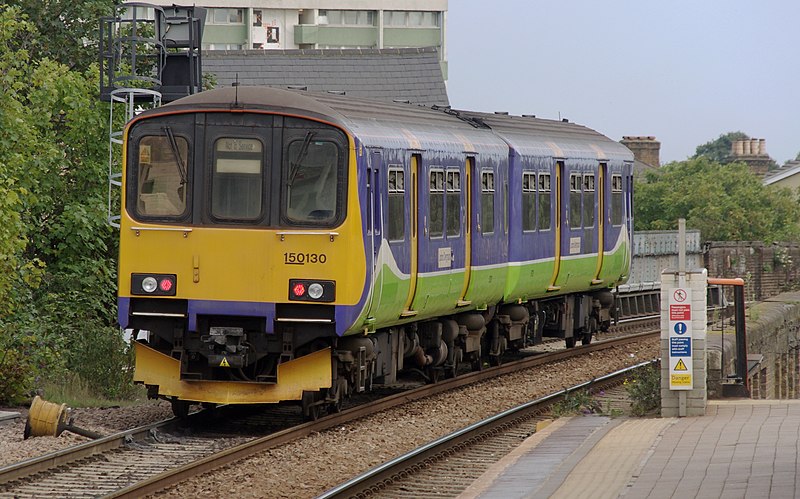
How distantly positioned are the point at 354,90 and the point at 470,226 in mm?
24504

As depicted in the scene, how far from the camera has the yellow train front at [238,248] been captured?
1384cm

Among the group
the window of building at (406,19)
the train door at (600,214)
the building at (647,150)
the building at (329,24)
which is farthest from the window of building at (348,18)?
the train door at (600,214)

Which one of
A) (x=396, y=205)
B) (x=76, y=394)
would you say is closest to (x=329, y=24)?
(x=76, y=394)

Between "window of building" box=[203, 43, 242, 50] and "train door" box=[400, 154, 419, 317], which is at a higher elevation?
"window of building" box=[203, 43, 242, 50]

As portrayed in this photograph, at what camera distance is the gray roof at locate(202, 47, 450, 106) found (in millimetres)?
42156

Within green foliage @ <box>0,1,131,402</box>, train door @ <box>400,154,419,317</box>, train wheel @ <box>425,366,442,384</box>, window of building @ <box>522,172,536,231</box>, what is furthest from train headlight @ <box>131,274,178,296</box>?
window of building @ <box>522,172,536,231</box>

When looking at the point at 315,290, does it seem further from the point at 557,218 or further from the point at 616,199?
the point at 616,199

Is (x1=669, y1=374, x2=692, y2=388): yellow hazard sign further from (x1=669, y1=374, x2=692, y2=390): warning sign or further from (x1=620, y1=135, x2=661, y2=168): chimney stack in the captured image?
(x1=620, y1=135, x2=661, y2=168): chimney stack

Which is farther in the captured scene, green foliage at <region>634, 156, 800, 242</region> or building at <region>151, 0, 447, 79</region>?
building at <region>151, 0, 447, 79</region>

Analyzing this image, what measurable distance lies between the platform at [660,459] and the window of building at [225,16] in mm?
60512

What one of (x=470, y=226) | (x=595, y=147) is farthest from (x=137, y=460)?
(x=595, y=147)

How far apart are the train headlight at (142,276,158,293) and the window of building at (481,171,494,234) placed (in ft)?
18.6

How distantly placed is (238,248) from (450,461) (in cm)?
290

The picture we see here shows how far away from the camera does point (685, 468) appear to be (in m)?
10.5
